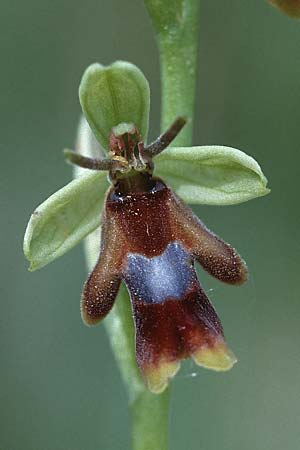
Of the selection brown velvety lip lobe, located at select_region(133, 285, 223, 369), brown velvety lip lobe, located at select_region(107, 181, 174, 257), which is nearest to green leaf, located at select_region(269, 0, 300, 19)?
brown velvety lip lobe, located at select_region(107, 181, 174, 257)

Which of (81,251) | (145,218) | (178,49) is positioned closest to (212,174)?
(145,218)

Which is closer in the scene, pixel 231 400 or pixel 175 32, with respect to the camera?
pixel 175 32

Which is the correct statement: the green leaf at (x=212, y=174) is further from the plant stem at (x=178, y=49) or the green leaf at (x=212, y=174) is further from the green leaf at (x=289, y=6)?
the green leaf at (x=289, y=6)

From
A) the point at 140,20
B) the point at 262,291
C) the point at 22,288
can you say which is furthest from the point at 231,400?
the point at 140,20

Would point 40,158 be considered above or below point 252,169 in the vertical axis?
above

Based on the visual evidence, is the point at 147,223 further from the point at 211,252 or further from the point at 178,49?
the point at 178,49

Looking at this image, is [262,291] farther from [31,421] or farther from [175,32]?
[175,32]

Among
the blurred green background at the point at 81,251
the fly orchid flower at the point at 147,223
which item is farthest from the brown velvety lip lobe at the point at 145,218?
the blurred green background at the point at 81,251
